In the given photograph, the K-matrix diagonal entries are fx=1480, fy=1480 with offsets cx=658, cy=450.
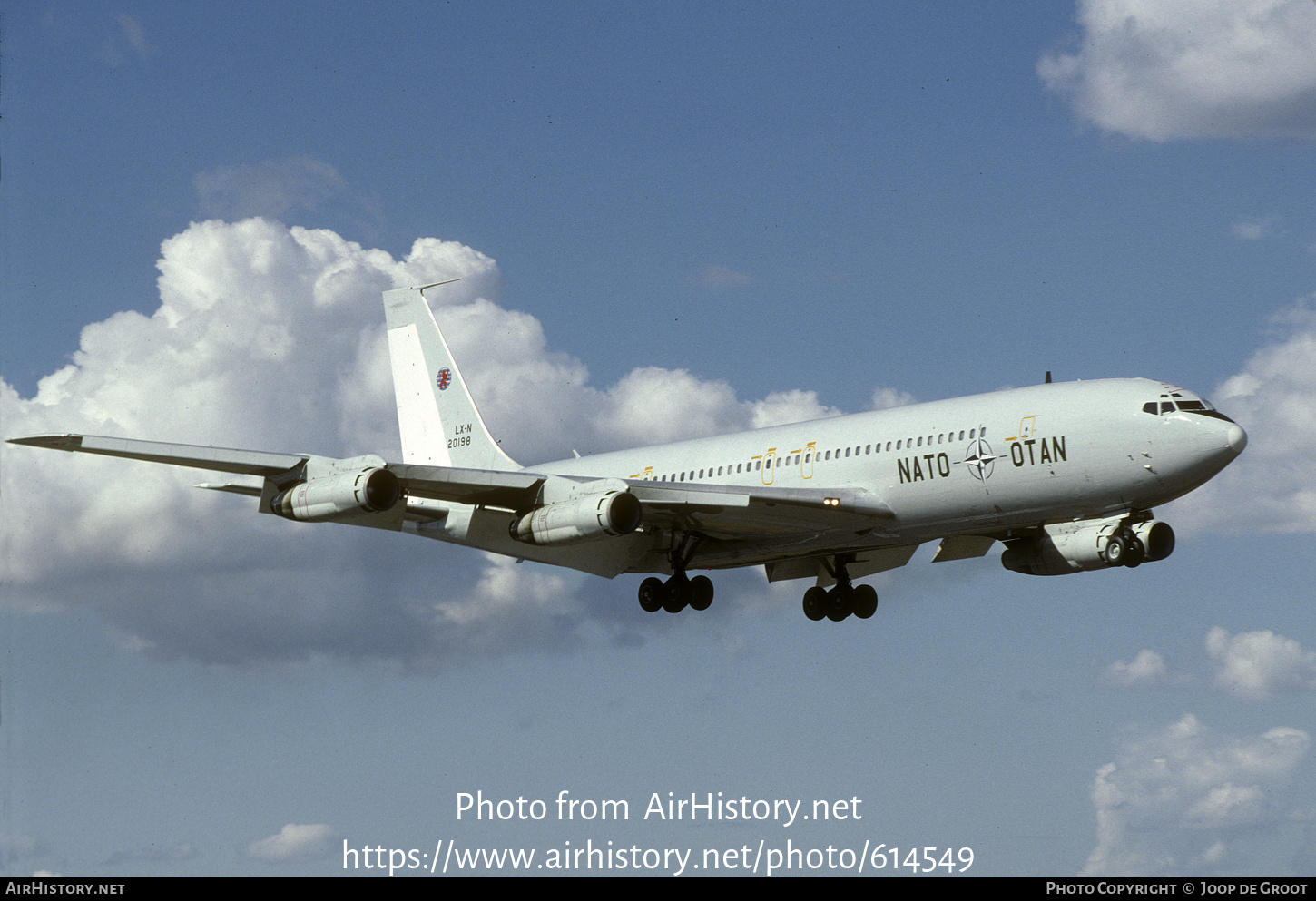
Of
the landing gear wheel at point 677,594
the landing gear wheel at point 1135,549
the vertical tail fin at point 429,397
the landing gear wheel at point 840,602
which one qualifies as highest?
the vertical tail fin at point 429,397

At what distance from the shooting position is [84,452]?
36688mm

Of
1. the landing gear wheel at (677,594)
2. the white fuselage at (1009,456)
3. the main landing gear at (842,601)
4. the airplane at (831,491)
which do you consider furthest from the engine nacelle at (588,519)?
the main landing gear at (842,601)

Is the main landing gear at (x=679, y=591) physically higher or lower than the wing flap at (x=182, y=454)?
higher

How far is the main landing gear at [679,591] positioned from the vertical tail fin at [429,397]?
363 inches

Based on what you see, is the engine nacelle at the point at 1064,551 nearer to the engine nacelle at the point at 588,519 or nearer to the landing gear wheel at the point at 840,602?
the landing gear wheel at the point at 840,602

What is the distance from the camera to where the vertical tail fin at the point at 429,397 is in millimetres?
55938

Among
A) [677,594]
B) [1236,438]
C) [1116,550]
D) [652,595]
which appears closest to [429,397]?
[652,595]

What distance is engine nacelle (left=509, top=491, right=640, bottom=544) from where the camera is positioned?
3950cm

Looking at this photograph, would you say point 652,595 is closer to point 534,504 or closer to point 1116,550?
point 534,504

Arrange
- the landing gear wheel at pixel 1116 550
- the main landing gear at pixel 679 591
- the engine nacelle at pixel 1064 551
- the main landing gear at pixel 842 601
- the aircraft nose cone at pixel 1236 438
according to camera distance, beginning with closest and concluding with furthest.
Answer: the aircraft nose cone at pixel 1236 438
the landing gear wheel at pixel 1116 550
the engine nacelle at pixel 1064 551
the main landing gear at pixel 679 591
the main landing gear at pixel 842 601

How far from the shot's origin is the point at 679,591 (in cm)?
4675

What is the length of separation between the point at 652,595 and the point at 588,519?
8.32 m

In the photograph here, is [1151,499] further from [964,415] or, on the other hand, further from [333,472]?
[333,472]
